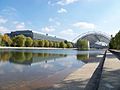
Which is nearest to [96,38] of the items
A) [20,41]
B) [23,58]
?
[20,41]

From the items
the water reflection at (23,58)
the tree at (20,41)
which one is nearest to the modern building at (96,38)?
the tree at (20,41)

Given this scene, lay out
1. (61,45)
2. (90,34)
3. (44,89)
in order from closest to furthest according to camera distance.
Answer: (44,89) → (61,45) → (90,34)

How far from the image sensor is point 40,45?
4377 inches

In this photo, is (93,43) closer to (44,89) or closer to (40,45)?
(40,45)

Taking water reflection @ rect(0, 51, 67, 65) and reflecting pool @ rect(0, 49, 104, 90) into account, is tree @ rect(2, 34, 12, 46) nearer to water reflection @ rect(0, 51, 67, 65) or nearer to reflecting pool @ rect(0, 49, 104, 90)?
water reflection @ rect(0, 51, 67, 65)

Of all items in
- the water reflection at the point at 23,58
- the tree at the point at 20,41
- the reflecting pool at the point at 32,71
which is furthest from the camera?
the tree at the point at 20,41

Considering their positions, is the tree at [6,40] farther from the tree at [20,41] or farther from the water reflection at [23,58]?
the water reflection at [23,58]

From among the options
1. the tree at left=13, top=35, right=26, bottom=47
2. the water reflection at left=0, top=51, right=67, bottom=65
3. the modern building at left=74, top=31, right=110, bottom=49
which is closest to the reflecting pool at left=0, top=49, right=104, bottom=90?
the water reflection at left=0, top=51, right=67, bottom=65

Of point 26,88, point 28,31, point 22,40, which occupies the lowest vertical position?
point 26,88

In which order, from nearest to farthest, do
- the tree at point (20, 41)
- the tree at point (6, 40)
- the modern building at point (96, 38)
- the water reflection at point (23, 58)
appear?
the water reflection at point (23, 58) → the tree at point (6, 40) → the tree at point (20, 41) → the modern building at point (96, 38)

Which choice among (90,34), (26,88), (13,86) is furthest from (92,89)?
(90,34)

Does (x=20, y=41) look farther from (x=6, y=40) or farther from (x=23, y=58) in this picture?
(x=23, y=58)

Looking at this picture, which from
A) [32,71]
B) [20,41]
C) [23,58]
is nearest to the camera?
[32,71]

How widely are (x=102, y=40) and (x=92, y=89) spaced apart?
18687 cm
